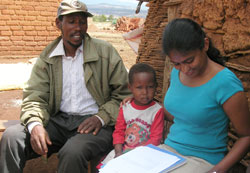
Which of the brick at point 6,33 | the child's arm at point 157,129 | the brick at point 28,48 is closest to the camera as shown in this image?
the child's arm at point 157,129

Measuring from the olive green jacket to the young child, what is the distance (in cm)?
36

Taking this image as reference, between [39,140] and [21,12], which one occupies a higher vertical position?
[21,12]

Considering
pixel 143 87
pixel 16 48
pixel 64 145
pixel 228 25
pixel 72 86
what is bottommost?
pixel 16 48

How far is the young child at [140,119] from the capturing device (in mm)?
2260

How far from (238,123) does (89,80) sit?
5.02ft

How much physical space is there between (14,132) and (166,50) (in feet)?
5.38

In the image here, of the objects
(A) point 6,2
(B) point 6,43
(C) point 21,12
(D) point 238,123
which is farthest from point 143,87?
(B) point 6,43

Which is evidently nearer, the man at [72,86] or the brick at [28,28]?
the man at [72,86]

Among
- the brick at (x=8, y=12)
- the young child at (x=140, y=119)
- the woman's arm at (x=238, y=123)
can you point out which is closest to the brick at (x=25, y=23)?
the brick at (x=8, y=12)

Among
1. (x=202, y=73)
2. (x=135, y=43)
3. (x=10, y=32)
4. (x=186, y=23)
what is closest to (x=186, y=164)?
(x=202, y=73)

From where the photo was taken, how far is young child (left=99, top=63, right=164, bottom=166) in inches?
89.0

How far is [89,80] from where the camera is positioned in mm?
2717

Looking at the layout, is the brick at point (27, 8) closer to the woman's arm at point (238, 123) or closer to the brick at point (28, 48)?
the brick at point (28, 48)

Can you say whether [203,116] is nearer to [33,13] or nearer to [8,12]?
[33,13]
